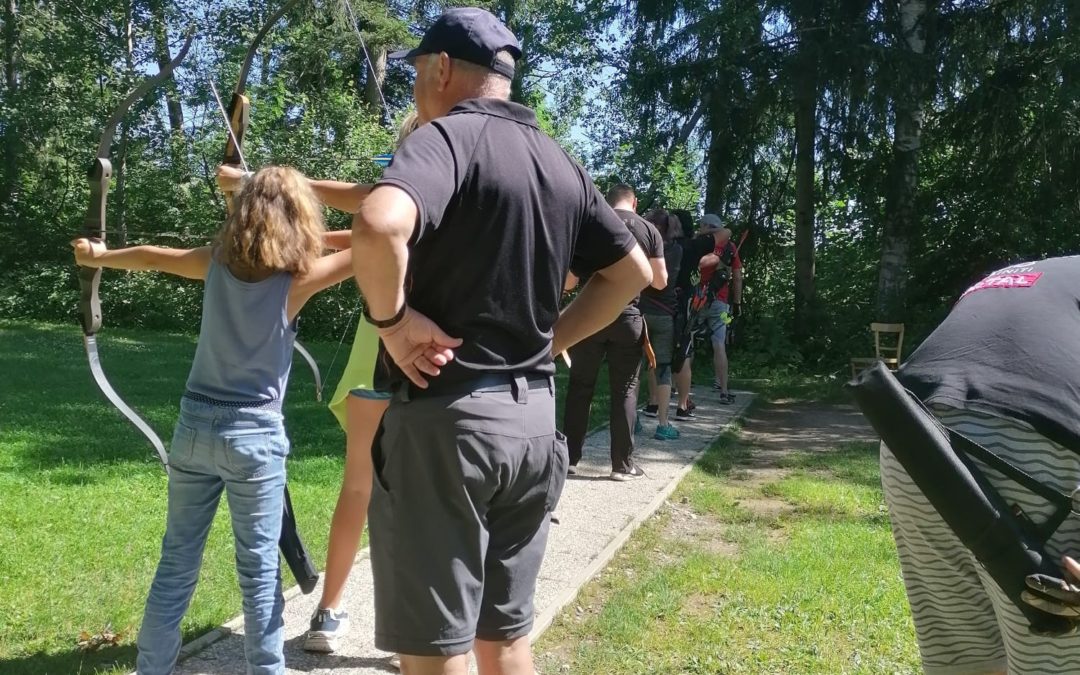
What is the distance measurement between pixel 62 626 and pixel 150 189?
17.8 m

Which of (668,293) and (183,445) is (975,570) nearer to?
(183,445)

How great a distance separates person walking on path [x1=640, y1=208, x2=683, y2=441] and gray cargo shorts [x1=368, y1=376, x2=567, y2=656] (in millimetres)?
5696

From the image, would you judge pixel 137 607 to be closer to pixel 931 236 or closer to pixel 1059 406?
pixel 1059 406

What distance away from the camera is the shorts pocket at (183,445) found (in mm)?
2871

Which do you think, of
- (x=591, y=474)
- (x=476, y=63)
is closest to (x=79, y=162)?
(x=591, y=474)

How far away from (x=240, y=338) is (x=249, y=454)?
350mm

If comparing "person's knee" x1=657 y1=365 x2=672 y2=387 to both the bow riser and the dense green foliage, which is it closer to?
the bow riser

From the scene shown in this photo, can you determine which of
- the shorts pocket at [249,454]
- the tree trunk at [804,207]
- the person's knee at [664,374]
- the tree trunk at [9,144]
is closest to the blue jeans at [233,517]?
the shorts pocket at [249,454]

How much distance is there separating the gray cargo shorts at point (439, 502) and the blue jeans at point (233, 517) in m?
1.00

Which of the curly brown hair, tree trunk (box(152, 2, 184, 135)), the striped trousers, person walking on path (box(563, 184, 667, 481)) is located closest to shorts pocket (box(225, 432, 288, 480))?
the curly brown hair

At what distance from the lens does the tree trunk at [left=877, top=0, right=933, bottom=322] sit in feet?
43.7

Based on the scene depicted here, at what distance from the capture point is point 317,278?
2973 mm

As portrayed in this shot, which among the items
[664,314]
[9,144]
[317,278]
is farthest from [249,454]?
[9,144]

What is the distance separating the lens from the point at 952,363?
1926mm
